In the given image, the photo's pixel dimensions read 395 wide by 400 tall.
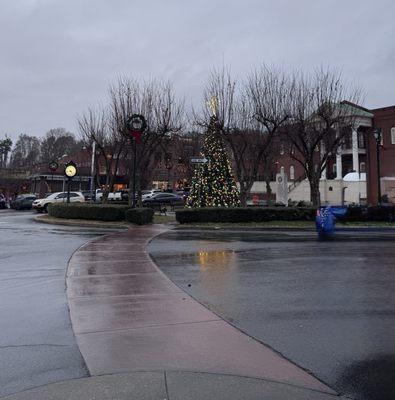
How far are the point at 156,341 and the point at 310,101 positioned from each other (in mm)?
23963

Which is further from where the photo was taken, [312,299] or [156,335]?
[312,299]

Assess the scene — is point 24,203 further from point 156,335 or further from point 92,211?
point 156,335

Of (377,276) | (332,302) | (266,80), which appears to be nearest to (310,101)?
(266,80)

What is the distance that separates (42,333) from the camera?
564cm

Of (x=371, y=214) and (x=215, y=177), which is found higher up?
(x=215, y=177)

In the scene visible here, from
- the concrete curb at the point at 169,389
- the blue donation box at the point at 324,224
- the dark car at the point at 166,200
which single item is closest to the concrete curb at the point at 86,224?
the blue donation box at the point at 324,224

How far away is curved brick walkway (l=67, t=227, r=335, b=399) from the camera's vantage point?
4457 mm

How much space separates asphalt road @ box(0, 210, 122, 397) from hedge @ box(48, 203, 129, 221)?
13.6 meters

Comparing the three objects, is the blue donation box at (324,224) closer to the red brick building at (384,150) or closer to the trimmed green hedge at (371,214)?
the trimmed green hedge at (371,214)

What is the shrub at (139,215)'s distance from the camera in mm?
24250

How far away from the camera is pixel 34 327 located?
589 centimetres

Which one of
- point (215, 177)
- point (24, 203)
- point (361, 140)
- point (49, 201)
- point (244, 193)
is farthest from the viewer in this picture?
point (361, 140)

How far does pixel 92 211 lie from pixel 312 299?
20.6m

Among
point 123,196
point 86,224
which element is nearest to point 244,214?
point 86,224
